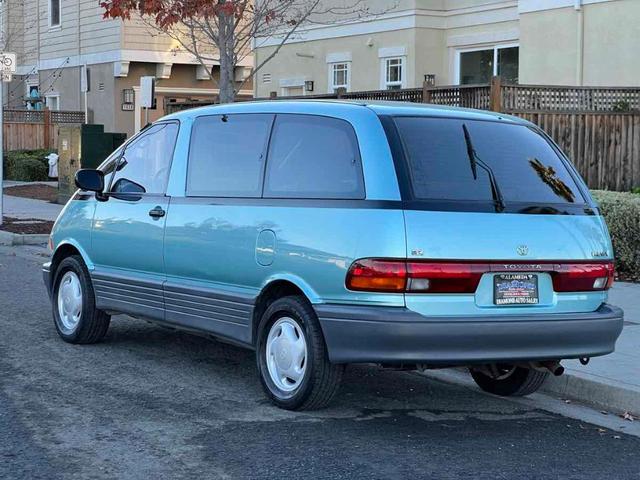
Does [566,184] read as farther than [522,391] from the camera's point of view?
No

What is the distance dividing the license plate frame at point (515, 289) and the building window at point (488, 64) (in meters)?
13.4

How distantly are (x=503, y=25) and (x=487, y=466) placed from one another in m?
14.8

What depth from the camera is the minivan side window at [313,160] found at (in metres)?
6.43

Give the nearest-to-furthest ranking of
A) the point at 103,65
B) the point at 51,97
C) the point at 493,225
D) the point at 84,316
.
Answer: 1. the point at 493,225
2. the point at 84,316
3. the point at 103,65
4. the point at 51,97

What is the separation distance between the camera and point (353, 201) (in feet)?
20.6

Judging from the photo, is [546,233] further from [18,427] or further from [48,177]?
[48,177]

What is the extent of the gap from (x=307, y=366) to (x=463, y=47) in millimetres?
14966

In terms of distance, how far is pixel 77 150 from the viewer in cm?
2159

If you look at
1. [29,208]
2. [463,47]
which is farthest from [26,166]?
[463,47]

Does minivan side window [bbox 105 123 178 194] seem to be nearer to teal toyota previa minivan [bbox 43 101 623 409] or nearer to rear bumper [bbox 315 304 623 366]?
teal toyota previa minivan [bbox 43 101 623 409]

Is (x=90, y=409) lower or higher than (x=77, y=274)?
lower

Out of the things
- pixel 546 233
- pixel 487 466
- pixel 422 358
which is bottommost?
pixel 487 466

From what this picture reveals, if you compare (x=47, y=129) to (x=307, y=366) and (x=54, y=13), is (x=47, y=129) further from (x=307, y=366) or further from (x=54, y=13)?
(x=307, y=366)

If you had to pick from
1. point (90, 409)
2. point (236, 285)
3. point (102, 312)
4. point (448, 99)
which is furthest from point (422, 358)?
point (448, 99)
